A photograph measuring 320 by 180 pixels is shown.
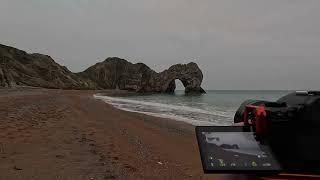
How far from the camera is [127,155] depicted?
880cm

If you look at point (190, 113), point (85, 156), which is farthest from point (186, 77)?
point (85, 156)

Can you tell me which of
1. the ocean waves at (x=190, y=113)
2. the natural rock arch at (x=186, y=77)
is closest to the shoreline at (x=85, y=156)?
the ocean waves at (x=190, y=113)

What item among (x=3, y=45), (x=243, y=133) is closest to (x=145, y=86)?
(x=3, y=45)

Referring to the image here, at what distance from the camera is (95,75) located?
603ft

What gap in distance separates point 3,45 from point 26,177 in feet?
387

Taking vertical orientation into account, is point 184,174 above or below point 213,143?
below

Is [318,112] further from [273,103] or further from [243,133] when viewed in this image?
[243,133]

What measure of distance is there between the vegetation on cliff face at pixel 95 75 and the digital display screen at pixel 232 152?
69385mm

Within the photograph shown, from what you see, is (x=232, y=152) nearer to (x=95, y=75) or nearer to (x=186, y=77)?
(x=186, y=77)

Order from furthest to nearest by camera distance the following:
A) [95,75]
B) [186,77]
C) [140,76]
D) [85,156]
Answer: [95,75] → [140,76] → [186,77] → [85,156]

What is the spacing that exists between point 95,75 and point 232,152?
18384 cm

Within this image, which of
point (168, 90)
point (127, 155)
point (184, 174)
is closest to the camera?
point (184, 174)

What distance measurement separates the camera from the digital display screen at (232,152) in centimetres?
240

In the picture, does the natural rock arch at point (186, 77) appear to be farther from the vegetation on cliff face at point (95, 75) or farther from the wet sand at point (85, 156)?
the wet sand at point (85, 156)
